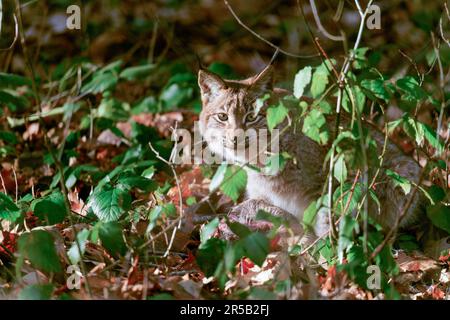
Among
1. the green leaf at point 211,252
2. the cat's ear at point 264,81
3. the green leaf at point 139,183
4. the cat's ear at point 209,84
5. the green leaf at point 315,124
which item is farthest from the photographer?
the cat's ear at point 209,84

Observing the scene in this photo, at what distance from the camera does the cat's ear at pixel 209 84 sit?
16.3 ft

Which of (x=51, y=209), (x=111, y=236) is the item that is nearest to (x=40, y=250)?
(x=111, y=236)

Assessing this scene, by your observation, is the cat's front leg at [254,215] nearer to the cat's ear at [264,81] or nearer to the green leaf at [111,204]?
the cat's ear at [264,81]

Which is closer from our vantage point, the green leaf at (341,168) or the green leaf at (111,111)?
the green leaf at (341,168)

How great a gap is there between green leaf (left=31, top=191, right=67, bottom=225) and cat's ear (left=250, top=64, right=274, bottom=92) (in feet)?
5.34

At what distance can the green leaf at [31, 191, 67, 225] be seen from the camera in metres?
3.79

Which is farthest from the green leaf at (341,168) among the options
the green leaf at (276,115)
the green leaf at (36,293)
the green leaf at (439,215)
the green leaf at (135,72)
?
the green leaf at (135,72)

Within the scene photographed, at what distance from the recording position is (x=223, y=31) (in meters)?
9.45

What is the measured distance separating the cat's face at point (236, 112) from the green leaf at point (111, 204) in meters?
1.15

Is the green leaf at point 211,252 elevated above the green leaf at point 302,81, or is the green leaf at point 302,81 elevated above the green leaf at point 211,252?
the green leaf at point 302,81

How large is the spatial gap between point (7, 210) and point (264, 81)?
1934 mm

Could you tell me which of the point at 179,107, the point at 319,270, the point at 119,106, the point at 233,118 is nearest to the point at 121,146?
the point at 119,106

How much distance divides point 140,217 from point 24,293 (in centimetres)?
140

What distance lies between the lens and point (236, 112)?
4.93m
